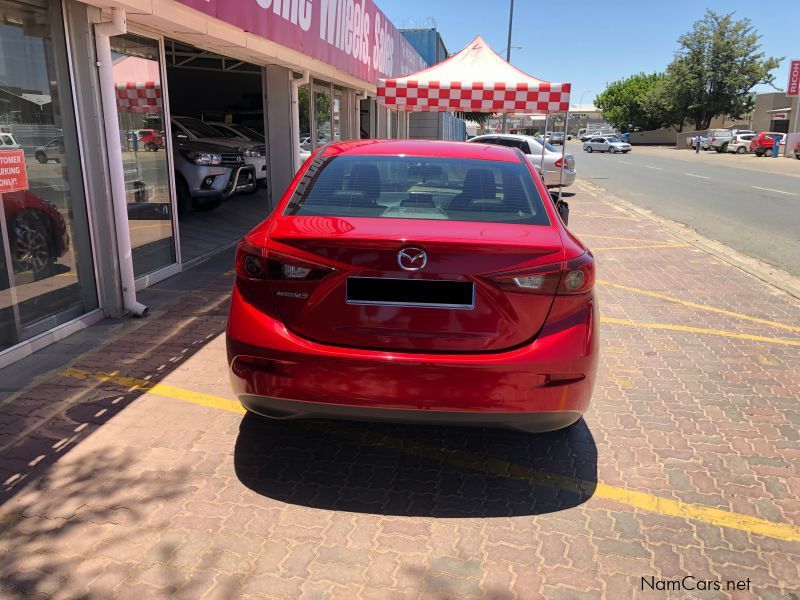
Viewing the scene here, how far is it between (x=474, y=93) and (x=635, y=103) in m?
74.0

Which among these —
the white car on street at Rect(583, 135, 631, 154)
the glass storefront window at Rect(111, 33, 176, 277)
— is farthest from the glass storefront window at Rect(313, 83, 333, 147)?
the white car on street at Rect(583, 135, 631, 154)

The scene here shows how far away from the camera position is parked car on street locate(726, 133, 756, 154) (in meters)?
45.4

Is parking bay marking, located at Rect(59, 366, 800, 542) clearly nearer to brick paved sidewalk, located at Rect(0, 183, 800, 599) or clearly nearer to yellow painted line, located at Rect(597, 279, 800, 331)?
brick paved sidewalk, located at Rect(0, 183, 800, 599)

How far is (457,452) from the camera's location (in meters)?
3.54

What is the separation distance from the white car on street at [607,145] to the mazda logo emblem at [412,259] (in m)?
50.8

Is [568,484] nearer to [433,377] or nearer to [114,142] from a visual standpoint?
[433,377]

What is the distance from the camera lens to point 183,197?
430 inches

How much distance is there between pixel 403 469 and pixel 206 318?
10.1ft

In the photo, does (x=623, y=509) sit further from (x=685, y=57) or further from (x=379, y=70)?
(x=685, y=57)

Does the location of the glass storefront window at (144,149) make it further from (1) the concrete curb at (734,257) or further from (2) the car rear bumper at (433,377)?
(1) the concrete curb at (734,257)

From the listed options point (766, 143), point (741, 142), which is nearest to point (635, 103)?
point (741, 142)

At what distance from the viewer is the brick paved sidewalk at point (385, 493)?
2.53 m

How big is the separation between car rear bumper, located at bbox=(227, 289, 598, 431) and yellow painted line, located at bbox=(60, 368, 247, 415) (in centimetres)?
115

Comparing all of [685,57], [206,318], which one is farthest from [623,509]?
[685,57]
